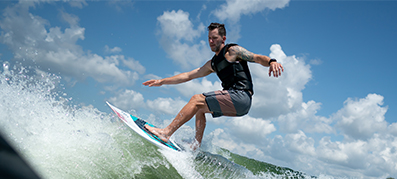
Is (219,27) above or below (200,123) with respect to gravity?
above

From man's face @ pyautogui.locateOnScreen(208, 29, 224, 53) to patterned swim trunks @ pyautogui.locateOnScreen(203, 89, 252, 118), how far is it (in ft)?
3.23

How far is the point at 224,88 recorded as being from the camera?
543cm

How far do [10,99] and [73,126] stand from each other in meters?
1.02

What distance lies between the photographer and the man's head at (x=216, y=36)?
528 centimetres

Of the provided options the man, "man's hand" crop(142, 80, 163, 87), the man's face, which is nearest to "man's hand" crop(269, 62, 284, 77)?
the man

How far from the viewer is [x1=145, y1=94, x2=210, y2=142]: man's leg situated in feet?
16.1

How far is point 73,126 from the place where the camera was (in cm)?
441

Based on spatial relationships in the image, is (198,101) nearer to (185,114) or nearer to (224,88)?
(185,114)

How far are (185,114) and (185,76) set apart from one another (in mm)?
1521

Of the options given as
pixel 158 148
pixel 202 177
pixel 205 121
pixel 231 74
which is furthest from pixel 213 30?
pixel 202 177

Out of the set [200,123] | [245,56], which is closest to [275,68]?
[245,56]

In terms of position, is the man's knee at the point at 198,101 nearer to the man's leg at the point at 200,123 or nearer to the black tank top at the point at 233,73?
the man's leg at the point at 200,123

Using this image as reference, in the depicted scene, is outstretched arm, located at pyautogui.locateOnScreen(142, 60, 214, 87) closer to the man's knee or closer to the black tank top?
the black tank top

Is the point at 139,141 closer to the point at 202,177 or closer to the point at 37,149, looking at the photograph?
the point at 202,177
